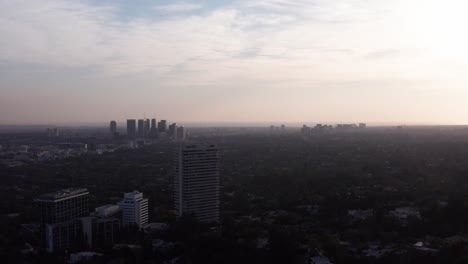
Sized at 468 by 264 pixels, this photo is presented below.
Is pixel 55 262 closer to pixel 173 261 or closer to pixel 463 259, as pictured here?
pixel 173 261

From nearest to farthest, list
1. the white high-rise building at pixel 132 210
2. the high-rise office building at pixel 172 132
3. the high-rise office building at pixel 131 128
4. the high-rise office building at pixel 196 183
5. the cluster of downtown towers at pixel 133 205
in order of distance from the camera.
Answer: the cluster of downtown towers at pixel 133 205 < the white high-rise building at pixel 132 210 < the high-rise office building at pixel 196 183 < the high-rise office building at pixel 172 132 < the high-rise office building at pixel 131 128

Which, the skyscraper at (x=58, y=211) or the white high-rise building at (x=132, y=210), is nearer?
the skyscraper at (x=58, y=211)


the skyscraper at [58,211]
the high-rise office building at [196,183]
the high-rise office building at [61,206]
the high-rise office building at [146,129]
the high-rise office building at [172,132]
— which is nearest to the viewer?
the skyscraper at [58,211]

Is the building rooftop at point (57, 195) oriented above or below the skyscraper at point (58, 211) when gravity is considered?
above

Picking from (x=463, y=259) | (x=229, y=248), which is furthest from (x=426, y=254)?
(x=229, y=248)

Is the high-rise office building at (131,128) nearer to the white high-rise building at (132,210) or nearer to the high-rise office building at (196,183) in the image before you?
the high-rise office building at (196,183)

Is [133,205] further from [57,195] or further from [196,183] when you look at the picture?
[57,195]

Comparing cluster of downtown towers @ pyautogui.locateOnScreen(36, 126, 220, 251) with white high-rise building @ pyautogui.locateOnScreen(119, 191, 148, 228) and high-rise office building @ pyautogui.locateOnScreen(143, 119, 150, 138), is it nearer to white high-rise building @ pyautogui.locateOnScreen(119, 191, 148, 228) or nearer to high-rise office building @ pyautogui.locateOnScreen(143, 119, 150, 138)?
white high-rise building @ pyautogui.locateOnScreen(119, 191, 148, 228)

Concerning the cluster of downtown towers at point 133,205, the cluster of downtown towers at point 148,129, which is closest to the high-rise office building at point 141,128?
the cluster of downtown towers at point 148,129

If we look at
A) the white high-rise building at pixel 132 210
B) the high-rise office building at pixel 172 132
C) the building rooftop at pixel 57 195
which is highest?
the high-rise office building at pixel 172 132

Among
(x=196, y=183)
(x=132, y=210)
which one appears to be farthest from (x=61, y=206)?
(x=196, y=183)
